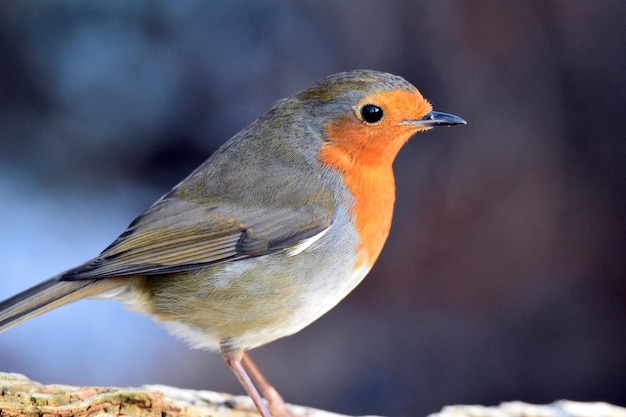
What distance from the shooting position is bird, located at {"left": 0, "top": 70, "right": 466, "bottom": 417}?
2.84 meters

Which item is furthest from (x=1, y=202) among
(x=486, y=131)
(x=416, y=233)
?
(x=486, y=131)

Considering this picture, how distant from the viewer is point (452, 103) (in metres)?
4.40

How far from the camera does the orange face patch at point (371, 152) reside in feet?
9.58

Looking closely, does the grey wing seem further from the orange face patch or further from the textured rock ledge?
the textured rock ledge

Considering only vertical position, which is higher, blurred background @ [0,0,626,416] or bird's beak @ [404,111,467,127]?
blurred background @ [0,0,626,416]

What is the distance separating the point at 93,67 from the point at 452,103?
6.07ft

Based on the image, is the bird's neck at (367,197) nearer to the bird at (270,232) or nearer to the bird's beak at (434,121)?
the bird at (270,232)

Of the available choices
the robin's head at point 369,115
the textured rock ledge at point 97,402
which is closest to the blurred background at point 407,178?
the textured rock ledge at point 97,402

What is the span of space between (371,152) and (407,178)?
158cm

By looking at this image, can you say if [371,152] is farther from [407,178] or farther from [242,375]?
[407,178]

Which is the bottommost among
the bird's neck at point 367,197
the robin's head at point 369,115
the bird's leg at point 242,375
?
the bird's leg at point 242,375

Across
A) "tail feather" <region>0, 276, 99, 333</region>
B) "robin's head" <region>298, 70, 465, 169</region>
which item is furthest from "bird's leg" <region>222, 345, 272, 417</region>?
"robin's head" <region>298, 70, 465, 169</region>

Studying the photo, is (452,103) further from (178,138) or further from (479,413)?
(479,413)

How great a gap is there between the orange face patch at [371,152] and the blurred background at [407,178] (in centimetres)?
145
